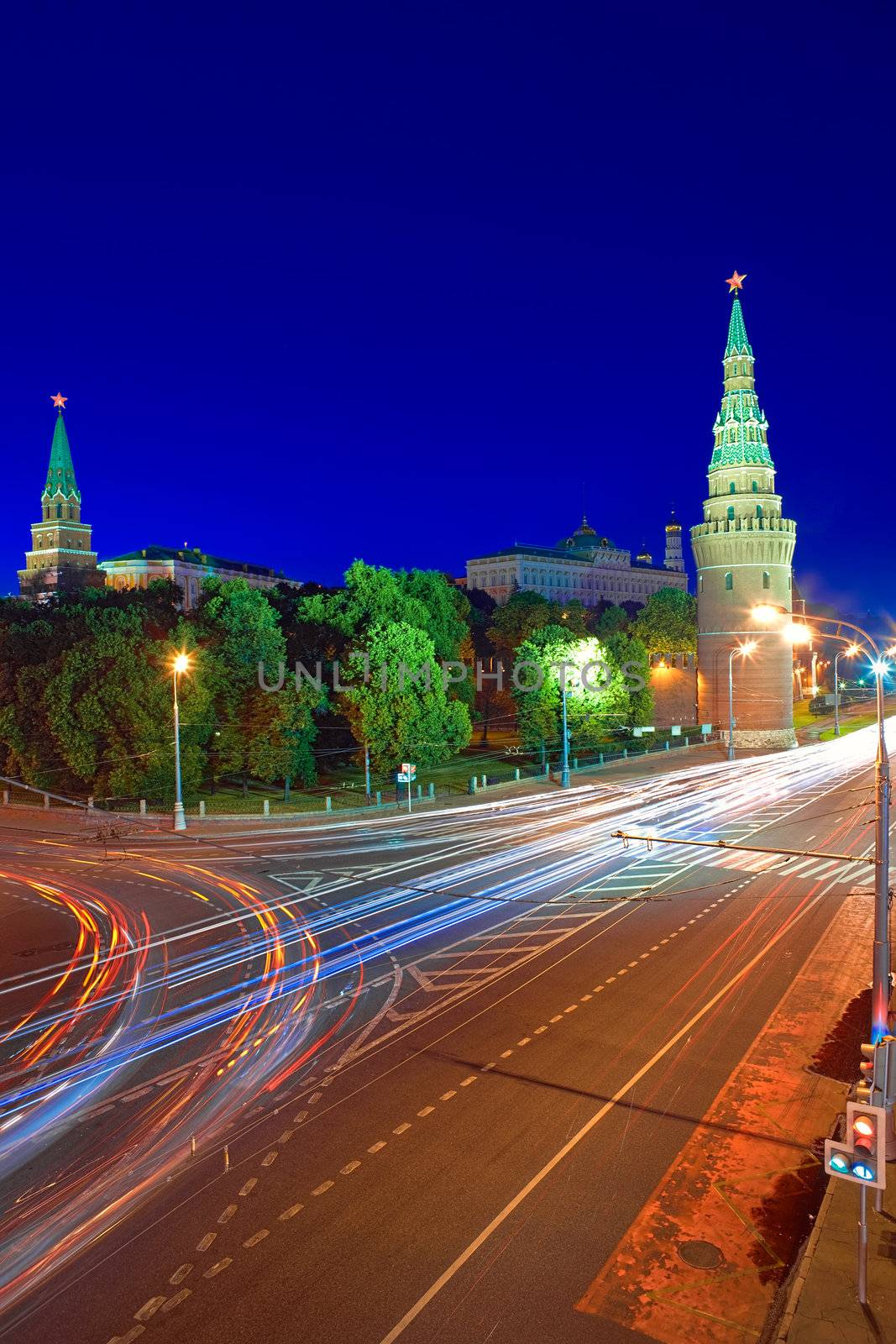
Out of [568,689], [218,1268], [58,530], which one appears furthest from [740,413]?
[58,530]

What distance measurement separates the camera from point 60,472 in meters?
148

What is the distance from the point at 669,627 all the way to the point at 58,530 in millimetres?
105921

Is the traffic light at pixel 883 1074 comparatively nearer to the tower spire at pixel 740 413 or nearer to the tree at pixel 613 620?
the tower spire at pixel 740 413

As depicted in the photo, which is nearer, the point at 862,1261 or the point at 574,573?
the point at 862,1261

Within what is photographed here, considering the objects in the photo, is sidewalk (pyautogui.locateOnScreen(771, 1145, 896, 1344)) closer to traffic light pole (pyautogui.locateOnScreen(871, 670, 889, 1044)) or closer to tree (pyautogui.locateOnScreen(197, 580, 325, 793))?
traffic light pole (pyautogui.locateOnScreen(871, 670, 889, 1044))

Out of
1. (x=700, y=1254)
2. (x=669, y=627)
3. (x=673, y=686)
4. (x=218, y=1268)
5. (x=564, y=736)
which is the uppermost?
(x=669, y=627)

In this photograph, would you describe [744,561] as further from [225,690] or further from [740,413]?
[225,690]

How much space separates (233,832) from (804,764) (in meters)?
36.6

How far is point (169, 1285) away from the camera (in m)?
9.60

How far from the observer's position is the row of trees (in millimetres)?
43500

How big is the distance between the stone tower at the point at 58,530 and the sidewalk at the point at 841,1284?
482 ft

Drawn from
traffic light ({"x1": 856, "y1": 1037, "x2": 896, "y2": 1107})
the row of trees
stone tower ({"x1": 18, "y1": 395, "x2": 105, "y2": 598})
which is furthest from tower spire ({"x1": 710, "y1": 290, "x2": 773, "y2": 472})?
stone tower ({"x1": 18, "y1": 395, "x2": 105, "y2": 598})

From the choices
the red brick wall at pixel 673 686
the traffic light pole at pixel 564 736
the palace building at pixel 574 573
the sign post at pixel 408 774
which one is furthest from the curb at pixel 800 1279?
the palace building at pixel 574 573

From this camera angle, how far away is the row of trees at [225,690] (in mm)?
43500
